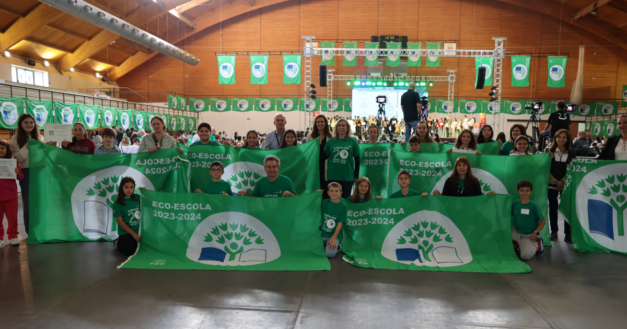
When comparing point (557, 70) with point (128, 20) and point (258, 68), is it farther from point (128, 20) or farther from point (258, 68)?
point (128, 20)

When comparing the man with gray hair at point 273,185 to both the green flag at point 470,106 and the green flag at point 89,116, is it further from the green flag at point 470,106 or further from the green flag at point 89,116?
the green flag at point 470,106

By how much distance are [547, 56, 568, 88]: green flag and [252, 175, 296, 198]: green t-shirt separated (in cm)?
1960

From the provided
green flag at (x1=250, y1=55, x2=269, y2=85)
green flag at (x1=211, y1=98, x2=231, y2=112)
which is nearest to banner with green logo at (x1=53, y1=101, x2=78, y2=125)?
green flag at (x1=250, y1=55, x2=269, y2=85)

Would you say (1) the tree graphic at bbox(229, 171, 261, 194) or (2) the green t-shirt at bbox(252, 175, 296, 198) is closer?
(2) the green t-shirt at bbox(252, 175, 296, 198)

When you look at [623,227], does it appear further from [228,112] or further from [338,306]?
[228,112]

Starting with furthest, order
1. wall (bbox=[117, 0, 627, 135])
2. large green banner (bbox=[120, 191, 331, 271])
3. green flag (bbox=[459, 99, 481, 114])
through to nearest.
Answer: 1. wall (bbox=[117, 0, 627, 135])
2. green flag (bbox=[459, 99, 481, 114])
3. large green banner (bbox=[120, 191, 331, 271])

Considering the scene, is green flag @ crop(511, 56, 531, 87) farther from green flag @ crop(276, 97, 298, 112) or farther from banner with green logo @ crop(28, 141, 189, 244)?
banner with green logo @ crop(28, 141, 189, 244)

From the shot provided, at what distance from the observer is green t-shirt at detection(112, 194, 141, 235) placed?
15.0 feet

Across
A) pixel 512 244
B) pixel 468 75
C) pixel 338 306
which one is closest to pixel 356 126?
pixel 468 75

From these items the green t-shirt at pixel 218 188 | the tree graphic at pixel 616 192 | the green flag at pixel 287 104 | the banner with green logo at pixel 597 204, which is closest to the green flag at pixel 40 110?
the green t-shirt at pixel 218 188

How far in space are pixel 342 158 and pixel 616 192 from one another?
12.5 feet

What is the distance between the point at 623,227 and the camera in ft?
15.9

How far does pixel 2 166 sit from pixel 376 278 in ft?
16.8

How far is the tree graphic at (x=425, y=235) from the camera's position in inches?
172
